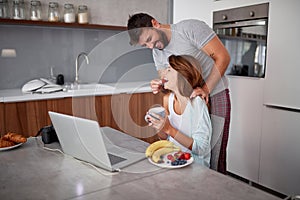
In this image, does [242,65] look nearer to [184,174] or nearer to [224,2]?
[224,2]

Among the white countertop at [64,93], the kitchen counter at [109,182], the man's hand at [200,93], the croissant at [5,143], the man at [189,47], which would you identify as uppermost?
the man at [189,47]

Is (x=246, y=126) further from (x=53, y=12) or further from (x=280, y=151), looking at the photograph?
(x=53, y=12)

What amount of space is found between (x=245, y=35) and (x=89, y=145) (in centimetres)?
181

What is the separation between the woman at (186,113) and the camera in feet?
3.84

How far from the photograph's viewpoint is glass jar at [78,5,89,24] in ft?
8.71

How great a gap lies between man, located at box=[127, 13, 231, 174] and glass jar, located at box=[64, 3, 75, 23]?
1.39m

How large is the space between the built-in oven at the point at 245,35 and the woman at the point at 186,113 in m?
1.13

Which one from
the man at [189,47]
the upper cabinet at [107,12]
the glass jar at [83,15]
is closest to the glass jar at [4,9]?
the upper cabinet at [107,12]

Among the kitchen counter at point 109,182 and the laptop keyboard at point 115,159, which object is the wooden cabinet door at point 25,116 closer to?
the kitchen counter at point 109,182

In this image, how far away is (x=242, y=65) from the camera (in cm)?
242

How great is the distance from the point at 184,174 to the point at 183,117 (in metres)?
0.34

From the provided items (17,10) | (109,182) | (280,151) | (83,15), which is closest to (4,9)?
(17,10)

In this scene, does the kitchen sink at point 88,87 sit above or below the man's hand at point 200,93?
below

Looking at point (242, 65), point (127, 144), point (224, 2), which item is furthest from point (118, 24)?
point (127, 144)
